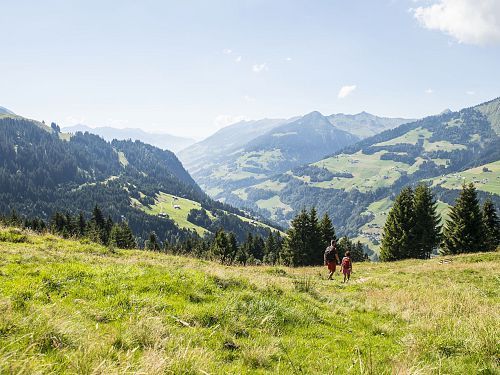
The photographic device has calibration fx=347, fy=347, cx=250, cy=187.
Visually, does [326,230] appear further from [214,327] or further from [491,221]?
[214,327]

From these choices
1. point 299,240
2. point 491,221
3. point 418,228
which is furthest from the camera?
point 299,240

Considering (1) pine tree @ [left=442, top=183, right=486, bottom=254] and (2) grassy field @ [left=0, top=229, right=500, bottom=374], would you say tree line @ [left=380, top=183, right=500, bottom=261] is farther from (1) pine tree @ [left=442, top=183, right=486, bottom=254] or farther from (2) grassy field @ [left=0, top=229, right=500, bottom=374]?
(2) grassy field @ [left=0, top=229, right=500, bottom=374]

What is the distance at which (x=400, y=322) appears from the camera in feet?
34.0

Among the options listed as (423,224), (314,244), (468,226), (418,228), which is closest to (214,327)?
(468,226)

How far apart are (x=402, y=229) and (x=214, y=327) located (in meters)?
63.0

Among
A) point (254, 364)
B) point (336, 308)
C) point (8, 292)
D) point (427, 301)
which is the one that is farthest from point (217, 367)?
point (427, 301)

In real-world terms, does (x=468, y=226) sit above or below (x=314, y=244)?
above

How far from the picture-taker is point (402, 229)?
63812 millimetres

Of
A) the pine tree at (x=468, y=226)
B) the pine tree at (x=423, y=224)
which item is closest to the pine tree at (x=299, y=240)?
the pine tree at (x=423, y=224)

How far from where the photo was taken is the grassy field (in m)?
5.33

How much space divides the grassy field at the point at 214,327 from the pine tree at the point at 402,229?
178 feet

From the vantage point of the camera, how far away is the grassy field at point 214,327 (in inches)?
210

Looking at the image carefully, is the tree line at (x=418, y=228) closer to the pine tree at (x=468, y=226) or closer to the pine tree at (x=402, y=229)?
the pine tree at (x=402, y=229)

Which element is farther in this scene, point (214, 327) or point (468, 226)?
point (468, 226)
